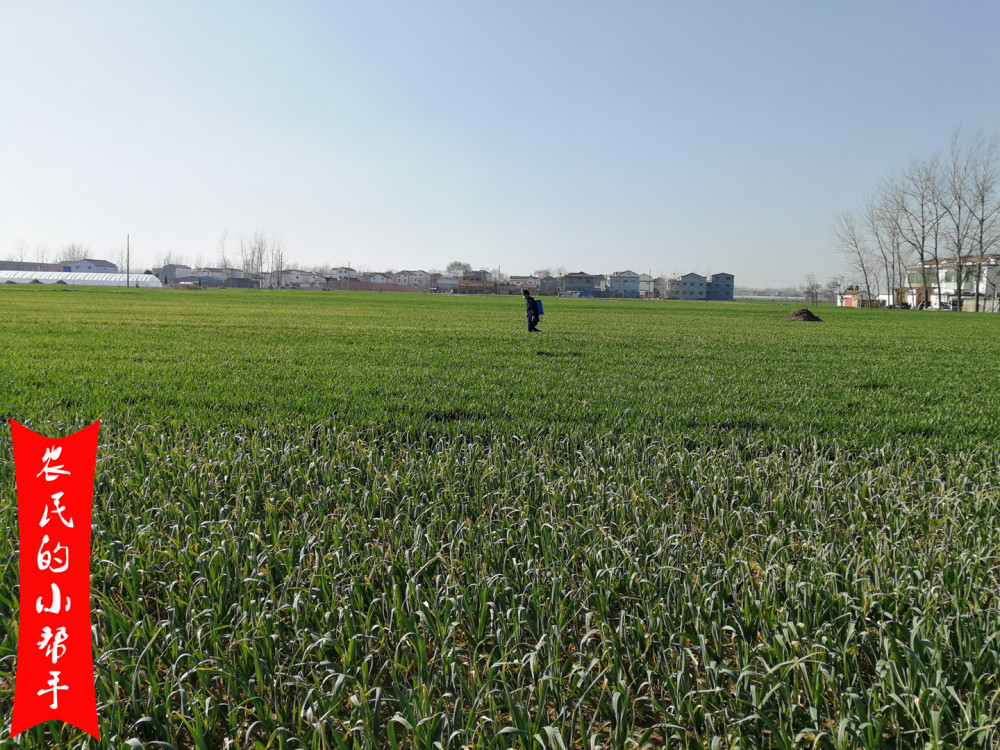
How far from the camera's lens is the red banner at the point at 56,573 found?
1622mm

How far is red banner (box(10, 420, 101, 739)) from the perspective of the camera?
1.62 metres

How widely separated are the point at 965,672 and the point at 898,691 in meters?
0.39

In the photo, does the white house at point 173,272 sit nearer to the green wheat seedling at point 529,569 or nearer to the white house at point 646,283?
the white house at point 646,283

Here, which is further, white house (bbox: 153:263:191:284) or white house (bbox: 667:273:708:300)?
white house (bbox: 153:263:191:284)

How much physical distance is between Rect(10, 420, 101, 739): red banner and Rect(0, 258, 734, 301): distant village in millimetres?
112274

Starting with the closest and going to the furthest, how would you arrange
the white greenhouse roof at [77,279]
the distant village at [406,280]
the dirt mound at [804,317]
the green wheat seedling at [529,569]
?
1. the green wheat seedling at [529,569]
2. the dirt mound at [804,317]
3. the white greenhouse roof at [77,279]
4. the distant village at [406,280]

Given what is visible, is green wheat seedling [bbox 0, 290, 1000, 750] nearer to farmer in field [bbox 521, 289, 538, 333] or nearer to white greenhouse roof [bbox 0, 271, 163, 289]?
farmer in field [bbox 521, 289, 538, 333]

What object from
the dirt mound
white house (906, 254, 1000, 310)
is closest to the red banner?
the dirt mound

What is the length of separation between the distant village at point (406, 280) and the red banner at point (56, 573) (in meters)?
112

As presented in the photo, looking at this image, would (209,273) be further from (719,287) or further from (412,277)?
(719,287)

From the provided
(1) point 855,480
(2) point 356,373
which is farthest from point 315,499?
(2) point 356,373

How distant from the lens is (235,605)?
328 cm

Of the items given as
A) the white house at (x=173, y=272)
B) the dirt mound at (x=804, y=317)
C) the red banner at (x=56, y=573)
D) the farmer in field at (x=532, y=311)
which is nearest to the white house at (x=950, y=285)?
the dirt mound at (x=804, y=317)

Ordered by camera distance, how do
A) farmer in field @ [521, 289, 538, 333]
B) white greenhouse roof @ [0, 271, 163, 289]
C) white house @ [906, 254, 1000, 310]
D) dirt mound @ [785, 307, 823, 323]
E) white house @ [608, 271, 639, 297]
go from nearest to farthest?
farmer in field @ [521, 289, 538, 333] → dirt mound @ [785, 307, 823, 323] → white house @ [906, 254, 1000, 310] → white greenhouse roof @ [0, 271, 163, 289] → white house @ [608, 271, 639, 297]
